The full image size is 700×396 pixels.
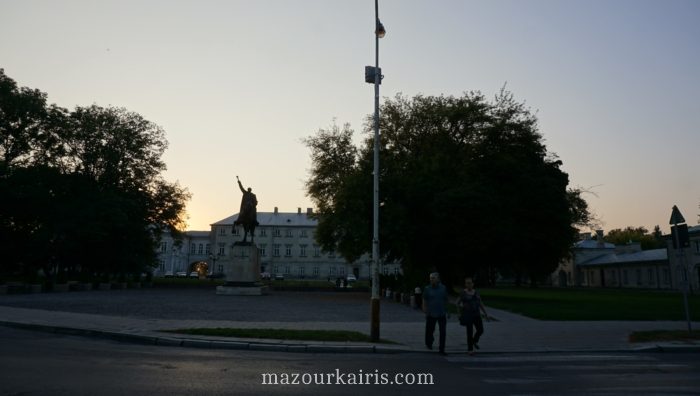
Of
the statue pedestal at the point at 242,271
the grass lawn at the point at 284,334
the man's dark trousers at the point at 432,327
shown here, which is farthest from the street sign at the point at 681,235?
the statue pedestal at the point at 242,271

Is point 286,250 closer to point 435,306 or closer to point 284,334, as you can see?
point 284,334

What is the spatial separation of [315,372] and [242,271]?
93.8ft

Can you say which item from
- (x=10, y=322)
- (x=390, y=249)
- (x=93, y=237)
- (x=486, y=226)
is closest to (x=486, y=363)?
(x=10, y=322)

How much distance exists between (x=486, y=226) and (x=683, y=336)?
20905 mm

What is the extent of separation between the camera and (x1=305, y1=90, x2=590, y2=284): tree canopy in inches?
1362

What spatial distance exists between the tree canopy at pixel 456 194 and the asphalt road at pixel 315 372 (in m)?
20.0

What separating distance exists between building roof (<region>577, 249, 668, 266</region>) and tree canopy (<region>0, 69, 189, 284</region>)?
64.7m

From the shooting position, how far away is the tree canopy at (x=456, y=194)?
3459 centimetres

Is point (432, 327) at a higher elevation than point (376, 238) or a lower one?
lower

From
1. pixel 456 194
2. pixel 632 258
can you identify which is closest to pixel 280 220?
pixel 632 258

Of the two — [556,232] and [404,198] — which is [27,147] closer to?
[404,198]

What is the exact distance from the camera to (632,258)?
256ft

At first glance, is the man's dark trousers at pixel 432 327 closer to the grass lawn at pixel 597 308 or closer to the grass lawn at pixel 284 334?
the grass lawn at pixel 284 334

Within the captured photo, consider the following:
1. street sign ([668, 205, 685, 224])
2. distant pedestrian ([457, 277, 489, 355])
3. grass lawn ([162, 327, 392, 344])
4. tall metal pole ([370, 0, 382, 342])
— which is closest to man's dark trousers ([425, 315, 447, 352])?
distant pedestrian ([457, 277, 489, 355])
